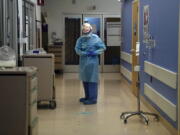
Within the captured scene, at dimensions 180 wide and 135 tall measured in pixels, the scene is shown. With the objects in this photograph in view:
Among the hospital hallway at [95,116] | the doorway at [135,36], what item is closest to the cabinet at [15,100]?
the hospital hallway at [95,116]

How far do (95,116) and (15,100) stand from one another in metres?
2.39

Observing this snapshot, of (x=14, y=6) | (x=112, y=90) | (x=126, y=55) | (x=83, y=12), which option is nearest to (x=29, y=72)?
(x=14, y=6)

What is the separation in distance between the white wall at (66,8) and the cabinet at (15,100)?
8805 millimetres

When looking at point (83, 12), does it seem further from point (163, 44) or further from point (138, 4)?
point (163, 44)

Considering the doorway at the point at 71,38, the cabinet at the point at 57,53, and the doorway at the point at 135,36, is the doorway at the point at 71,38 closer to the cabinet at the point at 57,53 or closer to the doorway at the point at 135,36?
the cabinet at the point at 57,53

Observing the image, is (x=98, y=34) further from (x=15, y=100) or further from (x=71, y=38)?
(x=15, y=100)

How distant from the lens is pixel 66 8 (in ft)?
41.7

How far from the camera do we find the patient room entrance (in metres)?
12.8

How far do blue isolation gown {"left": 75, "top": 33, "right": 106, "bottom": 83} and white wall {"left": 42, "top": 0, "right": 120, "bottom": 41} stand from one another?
5.66m

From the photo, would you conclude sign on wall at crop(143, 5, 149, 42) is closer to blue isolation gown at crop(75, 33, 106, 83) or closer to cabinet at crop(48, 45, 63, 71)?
blue isolation gown at crop(75, 33, 106, 83)

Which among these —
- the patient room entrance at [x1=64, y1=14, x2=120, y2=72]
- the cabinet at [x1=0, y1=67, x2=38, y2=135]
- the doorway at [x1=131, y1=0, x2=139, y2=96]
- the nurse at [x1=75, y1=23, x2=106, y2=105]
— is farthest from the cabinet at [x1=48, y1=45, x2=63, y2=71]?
the cabinet at [x1=0, y1=67, x2=38, y2=135]

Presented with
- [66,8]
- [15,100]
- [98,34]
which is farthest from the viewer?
[98,34]

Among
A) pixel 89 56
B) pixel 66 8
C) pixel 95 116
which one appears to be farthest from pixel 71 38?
pixel 95 116

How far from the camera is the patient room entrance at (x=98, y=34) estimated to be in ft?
42.1
